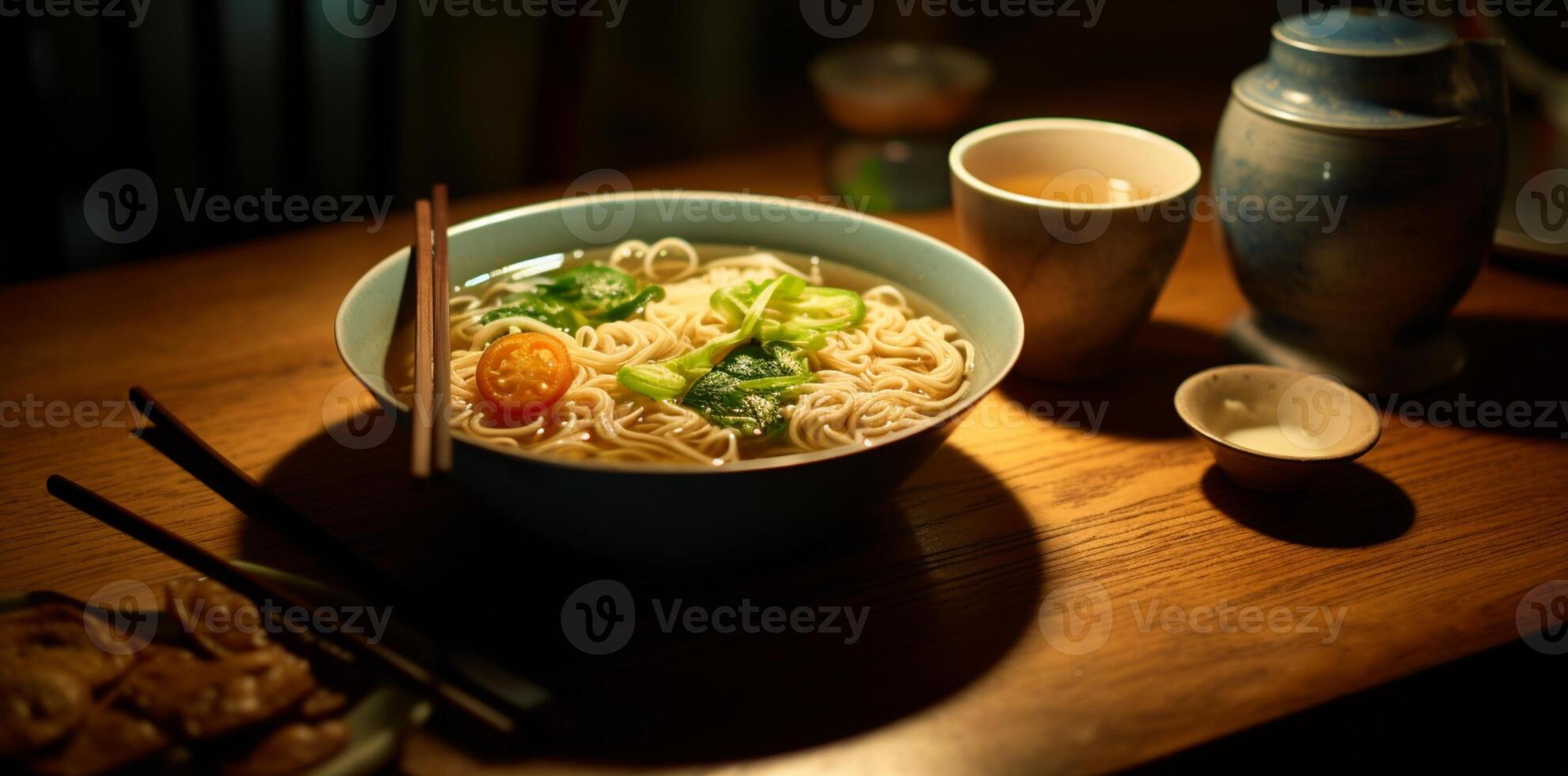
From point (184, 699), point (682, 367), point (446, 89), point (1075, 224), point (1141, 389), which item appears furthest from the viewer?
point (446, 89)

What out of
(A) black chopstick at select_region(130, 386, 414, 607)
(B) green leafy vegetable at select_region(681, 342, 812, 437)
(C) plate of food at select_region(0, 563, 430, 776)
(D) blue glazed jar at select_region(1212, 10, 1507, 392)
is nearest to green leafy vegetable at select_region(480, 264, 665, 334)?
(B) green leafy vegetable at select_region(681, 342, 812, 437)

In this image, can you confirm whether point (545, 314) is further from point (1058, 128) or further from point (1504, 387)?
point (1504, 387)

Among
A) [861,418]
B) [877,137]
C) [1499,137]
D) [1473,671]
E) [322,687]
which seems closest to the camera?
[322,687]

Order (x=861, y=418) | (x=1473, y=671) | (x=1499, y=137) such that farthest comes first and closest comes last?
1. (x=1499, y=137)
2. (x=861, y=418)
3. (x=1473, y=671)

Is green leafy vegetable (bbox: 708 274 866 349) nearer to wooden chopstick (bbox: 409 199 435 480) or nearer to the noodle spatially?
the noodle

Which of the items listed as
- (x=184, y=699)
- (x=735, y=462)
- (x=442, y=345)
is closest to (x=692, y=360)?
(x=735, y=462)

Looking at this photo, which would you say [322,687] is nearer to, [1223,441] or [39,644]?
[39,644]

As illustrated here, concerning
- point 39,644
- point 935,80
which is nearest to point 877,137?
point 935,80
